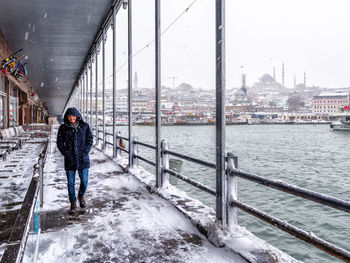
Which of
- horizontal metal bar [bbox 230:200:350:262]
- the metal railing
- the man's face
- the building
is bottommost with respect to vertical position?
horizontal metal bar [bbox 230:200:350:262]

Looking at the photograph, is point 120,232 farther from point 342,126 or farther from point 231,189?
point 342,126

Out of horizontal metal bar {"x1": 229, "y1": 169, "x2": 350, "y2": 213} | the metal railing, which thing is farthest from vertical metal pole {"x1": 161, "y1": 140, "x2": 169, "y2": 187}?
the metal railing

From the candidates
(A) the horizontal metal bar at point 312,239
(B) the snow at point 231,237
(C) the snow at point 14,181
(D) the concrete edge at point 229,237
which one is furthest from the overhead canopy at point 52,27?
(A) the horizontal metal bar at point 312,239

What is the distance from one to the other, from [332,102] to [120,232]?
121 meters

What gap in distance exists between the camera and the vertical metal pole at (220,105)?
11.9 ft

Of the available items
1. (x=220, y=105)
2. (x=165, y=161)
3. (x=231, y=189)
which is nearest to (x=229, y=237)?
(x=231, y=189)

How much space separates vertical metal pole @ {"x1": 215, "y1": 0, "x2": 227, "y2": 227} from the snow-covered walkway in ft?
1.67

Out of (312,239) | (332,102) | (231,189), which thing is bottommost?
(312,239)

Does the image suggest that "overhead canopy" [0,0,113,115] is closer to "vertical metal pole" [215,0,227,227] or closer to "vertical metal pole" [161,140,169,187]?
"vertical metal pole" [161,140,169,187]

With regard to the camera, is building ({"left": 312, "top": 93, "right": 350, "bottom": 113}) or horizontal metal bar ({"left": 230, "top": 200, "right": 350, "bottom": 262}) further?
building ({"left": 312, "top": 93, "right": 350, "bottom": 113})

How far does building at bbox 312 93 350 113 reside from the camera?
103m

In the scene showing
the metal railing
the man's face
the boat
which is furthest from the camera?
the boat

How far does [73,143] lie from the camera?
14.7ft

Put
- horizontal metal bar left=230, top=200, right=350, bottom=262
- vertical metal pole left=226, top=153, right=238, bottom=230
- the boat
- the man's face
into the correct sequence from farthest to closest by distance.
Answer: the boat → the man's face → vertical metal pole left=226, top=153, right=238, bottom=230 → horizontal metal bar left=230, top=200, right=350, bottom=262
